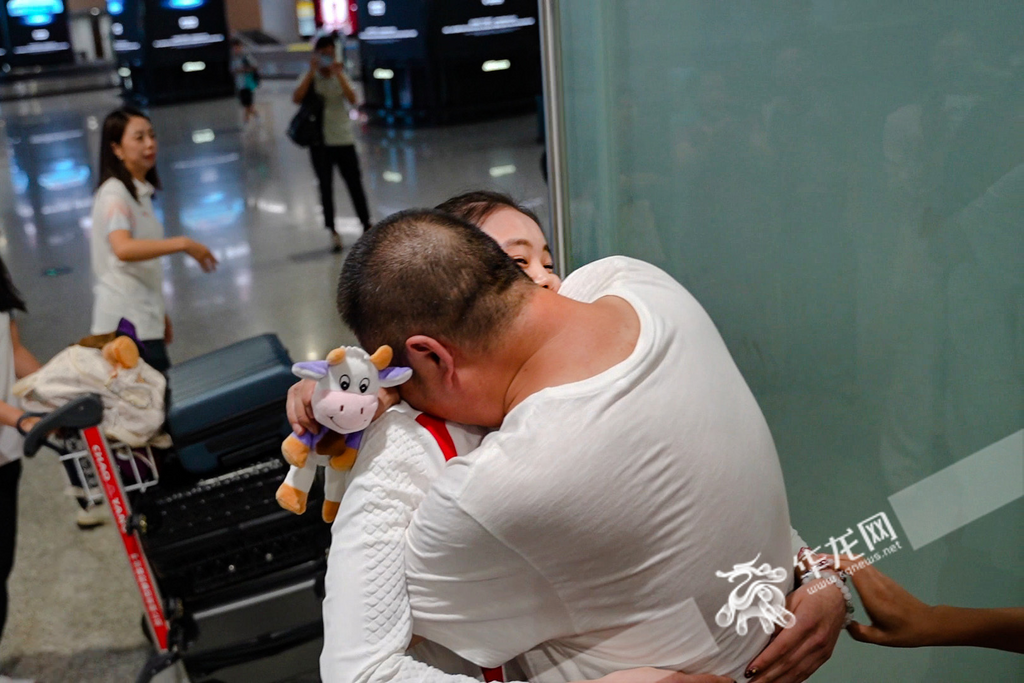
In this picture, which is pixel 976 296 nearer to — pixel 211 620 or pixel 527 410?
pixel 527 410

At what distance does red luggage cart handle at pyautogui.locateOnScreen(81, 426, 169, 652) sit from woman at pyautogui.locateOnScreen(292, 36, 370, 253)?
486cm

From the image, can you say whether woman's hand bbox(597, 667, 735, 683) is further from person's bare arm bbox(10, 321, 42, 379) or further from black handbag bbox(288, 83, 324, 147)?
black handbag bbox(288, 83, 324, 147)

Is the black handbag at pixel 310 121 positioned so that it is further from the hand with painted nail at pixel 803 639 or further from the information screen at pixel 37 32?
the information screen at pixel 37 32

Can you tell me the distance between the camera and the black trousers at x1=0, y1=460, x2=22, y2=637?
275 cm

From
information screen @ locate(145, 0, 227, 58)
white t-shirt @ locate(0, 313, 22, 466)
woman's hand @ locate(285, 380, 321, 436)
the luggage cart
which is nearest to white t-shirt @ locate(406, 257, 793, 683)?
woman's hand @ locate(285, 380, 321, 436)

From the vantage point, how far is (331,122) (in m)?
6.95

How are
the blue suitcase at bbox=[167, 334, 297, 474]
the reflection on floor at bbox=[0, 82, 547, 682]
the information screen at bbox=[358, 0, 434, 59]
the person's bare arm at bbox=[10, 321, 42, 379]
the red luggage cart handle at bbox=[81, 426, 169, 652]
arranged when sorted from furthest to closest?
the information screen at bbox=[358, 0, 434, 59] < the reflection on floor at bbox=[0, 82, 547, 682] < the person's bare arm at bbox=[10, 321, 42, 379] < the blue suitcase at bbox=[167, 334, 297, 474] < the red luggage cart handle at bbox=[81, 426, 169, 652]

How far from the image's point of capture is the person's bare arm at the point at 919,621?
1.36m

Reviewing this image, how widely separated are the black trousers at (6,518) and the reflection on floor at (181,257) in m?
0.38

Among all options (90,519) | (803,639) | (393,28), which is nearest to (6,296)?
(90,519)

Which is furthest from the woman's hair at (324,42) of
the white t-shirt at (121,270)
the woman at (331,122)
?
the white t-shirt at (121,270)

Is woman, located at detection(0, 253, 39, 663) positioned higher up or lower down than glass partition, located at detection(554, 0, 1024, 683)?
lower down

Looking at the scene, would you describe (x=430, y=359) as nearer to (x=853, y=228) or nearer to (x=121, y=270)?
(x=853, y=228)

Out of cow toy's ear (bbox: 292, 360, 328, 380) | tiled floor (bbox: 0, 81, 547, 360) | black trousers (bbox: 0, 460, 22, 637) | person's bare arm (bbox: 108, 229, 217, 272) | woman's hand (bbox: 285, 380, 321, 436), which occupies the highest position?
cow toy's ear (bbox: 292, 360, 328, 380)
